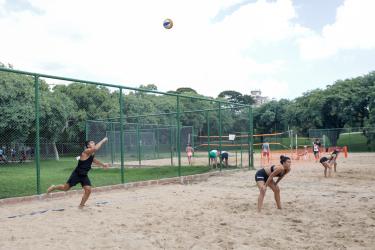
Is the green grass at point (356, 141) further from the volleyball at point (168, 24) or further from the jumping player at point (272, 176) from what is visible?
the jumping player at point (272, 176)

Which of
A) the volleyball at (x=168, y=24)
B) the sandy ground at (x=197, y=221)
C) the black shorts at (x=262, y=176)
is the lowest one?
the sandy ground at (x=197, y=221)

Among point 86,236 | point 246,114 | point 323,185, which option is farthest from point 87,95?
point 86,236

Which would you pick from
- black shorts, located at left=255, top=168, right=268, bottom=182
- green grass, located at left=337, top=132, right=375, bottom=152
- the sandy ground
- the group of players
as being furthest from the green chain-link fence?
green grass, located at left=337, top=132, right=375, bottom=152

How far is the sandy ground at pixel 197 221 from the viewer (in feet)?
18.6

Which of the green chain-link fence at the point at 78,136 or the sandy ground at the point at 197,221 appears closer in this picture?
the sandy ground at the point at 197,221

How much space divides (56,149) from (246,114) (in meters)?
9.47

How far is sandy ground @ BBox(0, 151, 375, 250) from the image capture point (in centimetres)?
568

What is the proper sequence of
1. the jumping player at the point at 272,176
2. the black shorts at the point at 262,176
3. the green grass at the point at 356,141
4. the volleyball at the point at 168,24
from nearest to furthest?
the jumping player at the point at 272,176
the black shorts at the point at 262,176
the volleyball at the point at 168,24
the green grass at the point at 356,141

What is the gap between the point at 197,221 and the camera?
7145 mm

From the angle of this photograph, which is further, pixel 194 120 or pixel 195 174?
pixel 194 120

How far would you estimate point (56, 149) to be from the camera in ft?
52.7

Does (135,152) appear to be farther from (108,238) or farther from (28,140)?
(108,238)

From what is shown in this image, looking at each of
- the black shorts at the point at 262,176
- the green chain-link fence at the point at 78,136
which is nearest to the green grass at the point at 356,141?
the green chain-link fence at the point at 78,136

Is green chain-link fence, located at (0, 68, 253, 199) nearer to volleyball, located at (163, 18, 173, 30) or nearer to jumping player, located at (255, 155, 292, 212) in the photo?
volleyball, located at (163, 18, 173, 30)
